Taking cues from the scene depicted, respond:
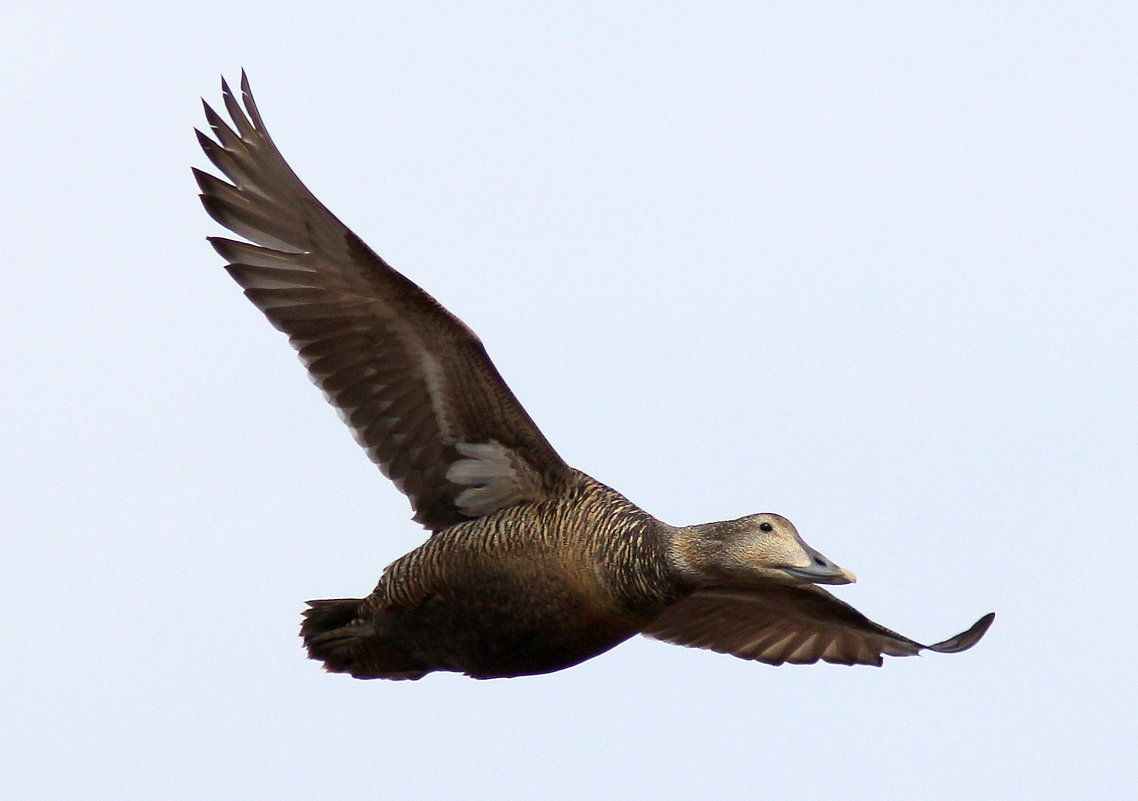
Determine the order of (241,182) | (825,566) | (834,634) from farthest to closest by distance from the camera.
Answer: (834,634) < (241,182) < (825,566)

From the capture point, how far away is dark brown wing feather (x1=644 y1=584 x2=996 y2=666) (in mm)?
14703

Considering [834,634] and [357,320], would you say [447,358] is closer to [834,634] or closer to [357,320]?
[357,320]

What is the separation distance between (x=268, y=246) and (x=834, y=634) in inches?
214

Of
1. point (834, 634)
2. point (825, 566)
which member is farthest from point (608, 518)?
point (834, 634)

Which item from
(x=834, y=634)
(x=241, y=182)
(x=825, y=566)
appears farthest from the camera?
(x=834, y=634)

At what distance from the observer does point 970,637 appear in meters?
14.1

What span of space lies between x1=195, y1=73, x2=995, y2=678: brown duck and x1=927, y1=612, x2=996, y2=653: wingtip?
2 centimetres

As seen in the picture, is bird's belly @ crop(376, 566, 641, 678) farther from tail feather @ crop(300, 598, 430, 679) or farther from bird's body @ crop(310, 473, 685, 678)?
tail feather @ crop(300, 598, 430, 679)

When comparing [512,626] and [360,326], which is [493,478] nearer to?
[512,626]

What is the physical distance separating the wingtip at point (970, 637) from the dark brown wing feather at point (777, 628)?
433 millimetres

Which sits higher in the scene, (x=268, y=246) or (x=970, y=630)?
(x=268, y=246)

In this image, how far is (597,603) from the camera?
42.3ft

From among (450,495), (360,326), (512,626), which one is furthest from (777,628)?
(360,326)

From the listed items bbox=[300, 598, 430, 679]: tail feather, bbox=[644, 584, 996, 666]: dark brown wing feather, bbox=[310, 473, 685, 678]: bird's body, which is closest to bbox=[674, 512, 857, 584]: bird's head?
bbox=[310, 473, 685, 678]: bird's body
